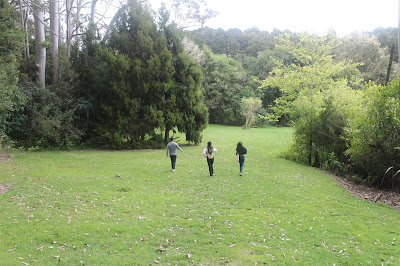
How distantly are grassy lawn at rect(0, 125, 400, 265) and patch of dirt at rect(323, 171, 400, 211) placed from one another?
793 millimetres

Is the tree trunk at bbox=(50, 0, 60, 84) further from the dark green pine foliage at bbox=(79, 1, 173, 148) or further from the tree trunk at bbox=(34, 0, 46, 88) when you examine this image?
the dark green pine foliage at bbox=(79, 1, 173, 148)

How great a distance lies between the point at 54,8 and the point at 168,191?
1859 centimetres

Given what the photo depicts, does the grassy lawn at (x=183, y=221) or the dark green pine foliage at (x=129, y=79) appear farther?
the dark green pine foliage at (x=129, y=79)

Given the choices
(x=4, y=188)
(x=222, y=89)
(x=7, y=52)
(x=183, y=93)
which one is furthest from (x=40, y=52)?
(x=222, y=89)

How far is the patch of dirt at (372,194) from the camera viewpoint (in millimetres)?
11289

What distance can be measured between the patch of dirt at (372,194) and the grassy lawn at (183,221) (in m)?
0.79

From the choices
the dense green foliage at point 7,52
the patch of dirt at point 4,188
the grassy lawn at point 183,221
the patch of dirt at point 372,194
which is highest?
the dense green foliage at point 7,52

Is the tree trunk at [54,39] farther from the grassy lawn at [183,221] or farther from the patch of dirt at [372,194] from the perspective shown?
the patch of dirt at [372,194]

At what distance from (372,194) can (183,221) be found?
31.5 ft

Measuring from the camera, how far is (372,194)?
1267 centimetres

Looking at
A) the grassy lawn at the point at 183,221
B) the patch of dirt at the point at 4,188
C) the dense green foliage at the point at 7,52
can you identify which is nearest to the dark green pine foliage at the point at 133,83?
the dense green foliage at the point at 7,52

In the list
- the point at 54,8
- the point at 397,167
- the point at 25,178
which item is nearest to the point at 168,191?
the point at 25,178

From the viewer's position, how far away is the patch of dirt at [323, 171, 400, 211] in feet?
37.0

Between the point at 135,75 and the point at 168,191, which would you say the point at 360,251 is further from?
the point at 135,75
